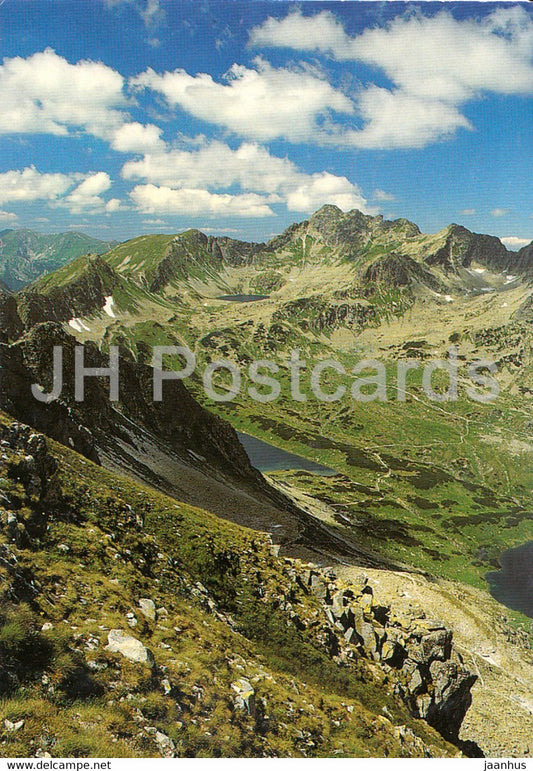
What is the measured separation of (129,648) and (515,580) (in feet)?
213

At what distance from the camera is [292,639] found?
905 centimetres

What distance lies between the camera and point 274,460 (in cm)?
9281

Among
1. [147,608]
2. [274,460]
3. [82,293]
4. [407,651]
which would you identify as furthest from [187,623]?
[82,293]

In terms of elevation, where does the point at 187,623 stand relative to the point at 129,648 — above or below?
below

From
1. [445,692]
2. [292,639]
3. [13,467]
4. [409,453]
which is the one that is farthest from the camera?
[409,453]

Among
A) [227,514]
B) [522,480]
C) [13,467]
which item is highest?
[13,467]

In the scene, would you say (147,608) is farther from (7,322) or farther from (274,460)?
(274,460)

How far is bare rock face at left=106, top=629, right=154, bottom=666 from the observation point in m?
5.35

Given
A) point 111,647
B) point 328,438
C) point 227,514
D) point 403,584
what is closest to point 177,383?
point 227,514

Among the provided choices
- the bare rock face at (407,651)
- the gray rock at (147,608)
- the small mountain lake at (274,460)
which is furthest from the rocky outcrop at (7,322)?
the small mountain lake at (274,460)

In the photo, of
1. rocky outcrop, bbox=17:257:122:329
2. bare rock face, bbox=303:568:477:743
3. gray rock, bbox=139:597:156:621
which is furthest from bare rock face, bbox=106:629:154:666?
rocky outcrop, bbox=17:257:122:329

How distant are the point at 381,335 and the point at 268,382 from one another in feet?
246

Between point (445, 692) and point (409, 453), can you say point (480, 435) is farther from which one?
point (445, 692)

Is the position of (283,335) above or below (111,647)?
above
